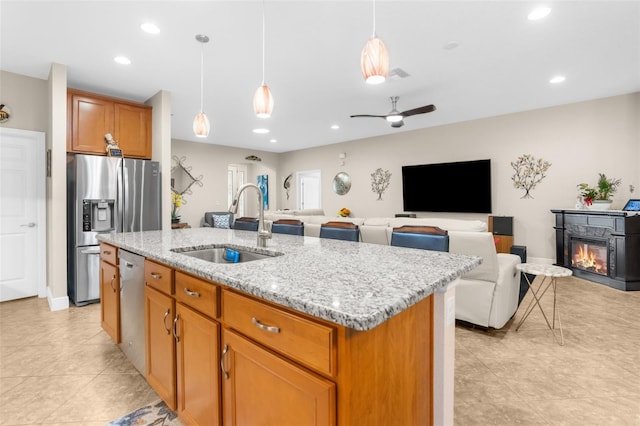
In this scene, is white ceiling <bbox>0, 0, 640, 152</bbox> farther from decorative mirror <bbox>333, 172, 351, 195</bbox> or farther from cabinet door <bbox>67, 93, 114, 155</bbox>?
decorative mirror <bbox>333, 172, 351, 195</bbox>

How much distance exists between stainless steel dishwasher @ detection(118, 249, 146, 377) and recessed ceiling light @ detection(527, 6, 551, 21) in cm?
338

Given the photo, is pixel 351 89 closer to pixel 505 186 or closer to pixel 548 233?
pixel 505 186

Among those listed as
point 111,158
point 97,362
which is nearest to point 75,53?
point 111,158

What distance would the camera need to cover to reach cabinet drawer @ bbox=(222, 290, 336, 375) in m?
0.81

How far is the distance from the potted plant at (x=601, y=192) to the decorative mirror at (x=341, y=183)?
4554 millimetres

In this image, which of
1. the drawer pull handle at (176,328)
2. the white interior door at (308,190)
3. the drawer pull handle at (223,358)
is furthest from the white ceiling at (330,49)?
the white interior door at (308,190)

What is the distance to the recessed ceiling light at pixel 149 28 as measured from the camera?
8.61 feet

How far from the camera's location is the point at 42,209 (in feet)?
12.3

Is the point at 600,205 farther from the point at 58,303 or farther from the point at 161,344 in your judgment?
the point at 58,303

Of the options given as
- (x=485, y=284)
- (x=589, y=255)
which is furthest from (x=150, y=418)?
(x=589, y=255)

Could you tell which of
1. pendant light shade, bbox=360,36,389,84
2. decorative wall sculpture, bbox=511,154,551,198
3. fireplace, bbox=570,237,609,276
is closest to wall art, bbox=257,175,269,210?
decorative wall sculpture, bbox=511,154,551,198

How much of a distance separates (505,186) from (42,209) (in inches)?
271

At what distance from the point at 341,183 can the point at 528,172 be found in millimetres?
4040

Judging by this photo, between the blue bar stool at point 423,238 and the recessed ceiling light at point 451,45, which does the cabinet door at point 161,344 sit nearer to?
the blue bar stool at point 423,238
